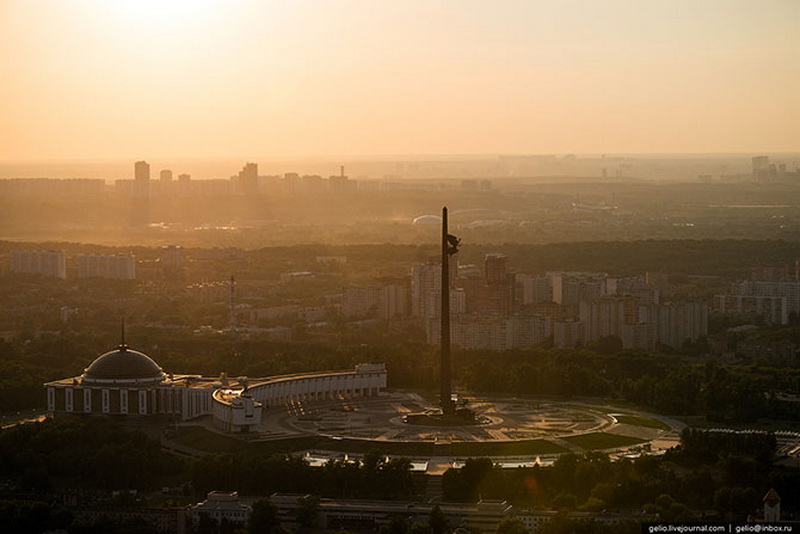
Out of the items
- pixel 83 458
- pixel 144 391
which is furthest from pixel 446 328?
pixel 83 458

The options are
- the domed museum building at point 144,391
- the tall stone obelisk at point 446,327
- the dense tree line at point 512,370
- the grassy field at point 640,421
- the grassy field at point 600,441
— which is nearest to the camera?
the grassy field at point 600,441

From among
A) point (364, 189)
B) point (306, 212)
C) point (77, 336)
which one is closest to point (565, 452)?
point (77, 336)

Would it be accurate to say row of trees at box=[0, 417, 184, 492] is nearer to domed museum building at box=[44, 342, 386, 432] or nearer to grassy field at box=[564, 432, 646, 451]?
domed museum building at box=[44, 342, 386, 432]

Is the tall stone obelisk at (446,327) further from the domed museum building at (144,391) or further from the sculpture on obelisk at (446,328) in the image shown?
the domed museum building at (144,391)

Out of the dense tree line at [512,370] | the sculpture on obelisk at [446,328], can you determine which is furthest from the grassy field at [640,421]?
the sculpture on obelisk at [446,328]

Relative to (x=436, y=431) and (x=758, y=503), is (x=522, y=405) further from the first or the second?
(x=758, y=503)

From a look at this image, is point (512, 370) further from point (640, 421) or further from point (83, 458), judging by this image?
point (83, 458)
